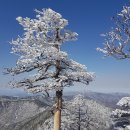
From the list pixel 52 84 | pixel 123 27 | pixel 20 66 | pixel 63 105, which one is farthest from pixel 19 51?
pixel 123 27

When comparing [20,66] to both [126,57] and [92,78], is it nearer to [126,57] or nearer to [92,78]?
[92,78]

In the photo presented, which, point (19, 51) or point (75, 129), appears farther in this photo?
point (75, 129)

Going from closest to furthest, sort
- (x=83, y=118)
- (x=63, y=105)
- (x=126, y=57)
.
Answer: (x=126, y=57) → (x=63, y=105) → (x=83, y=118)

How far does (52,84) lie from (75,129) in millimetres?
63386

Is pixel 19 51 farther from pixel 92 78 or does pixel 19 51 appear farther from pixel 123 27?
pixel 123 27

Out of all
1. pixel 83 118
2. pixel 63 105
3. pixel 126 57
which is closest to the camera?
pixel 126 57

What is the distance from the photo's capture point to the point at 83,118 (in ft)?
266

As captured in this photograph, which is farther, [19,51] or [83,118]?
[83,118]

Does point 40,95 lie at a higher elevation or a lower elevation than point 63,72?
lower

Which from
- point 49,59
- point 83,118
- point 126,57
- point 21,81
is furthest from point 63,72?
point 83,118

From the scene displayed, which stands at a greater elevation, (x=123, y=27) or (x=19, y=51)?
(x=123, y=27)

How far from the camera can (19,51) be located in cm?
2136

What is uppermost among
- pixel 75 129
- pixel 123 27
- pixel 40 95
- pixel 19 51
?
pixel 123 27

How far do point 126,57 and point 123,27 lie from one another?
1954 millimetres
